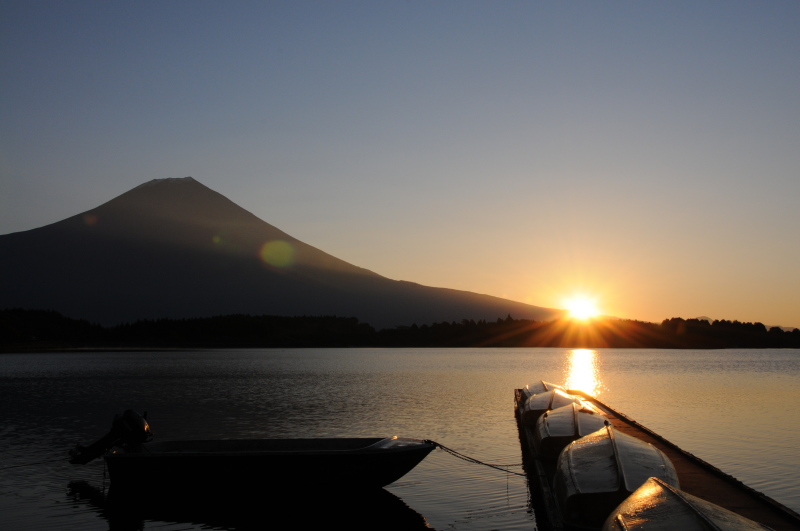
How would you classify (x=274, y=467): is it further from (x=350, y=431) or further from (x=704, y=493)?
(x=350, y=431)

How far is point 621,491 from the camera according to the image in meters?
11.5

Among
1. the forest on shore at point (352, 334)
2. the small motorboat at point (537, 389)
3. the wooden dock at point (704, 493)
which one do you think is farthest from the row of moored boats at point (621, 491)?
the forest on shore at point (352, 334)

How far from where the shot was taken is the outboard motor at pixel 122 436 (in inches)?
674

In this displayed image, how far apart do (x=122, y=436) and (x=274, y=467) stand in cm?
415

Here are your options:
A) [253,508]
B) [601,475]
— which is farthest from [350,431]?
[601,475]

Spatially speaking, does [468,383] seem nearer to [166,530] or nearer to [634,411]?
[634,411]

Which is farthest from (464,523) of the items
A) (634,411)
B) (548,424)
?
(634,411)

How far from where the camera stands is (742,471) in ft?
60.6

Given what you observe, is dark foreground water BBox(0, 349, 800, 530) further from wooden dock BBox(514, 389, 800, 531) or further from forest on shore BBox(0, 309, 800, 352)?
forest on shore BBox(0, 309, 800, 352)

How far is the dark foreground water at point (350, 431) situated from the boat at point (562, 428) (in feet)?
A: 3.63

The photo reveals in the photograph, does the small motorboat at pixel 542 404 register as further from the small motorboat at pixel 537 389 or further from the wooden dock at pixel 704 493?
the wooden dock at pixel 704 493

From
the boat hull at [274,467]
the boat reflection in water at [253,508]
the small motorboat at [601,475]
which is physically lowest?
the boat reflection in water at [253,508]

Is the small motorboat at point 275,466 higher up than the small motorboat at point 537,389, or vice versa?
the small motorboat at point 537,389

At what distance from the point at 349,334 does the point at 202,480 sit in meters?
166
